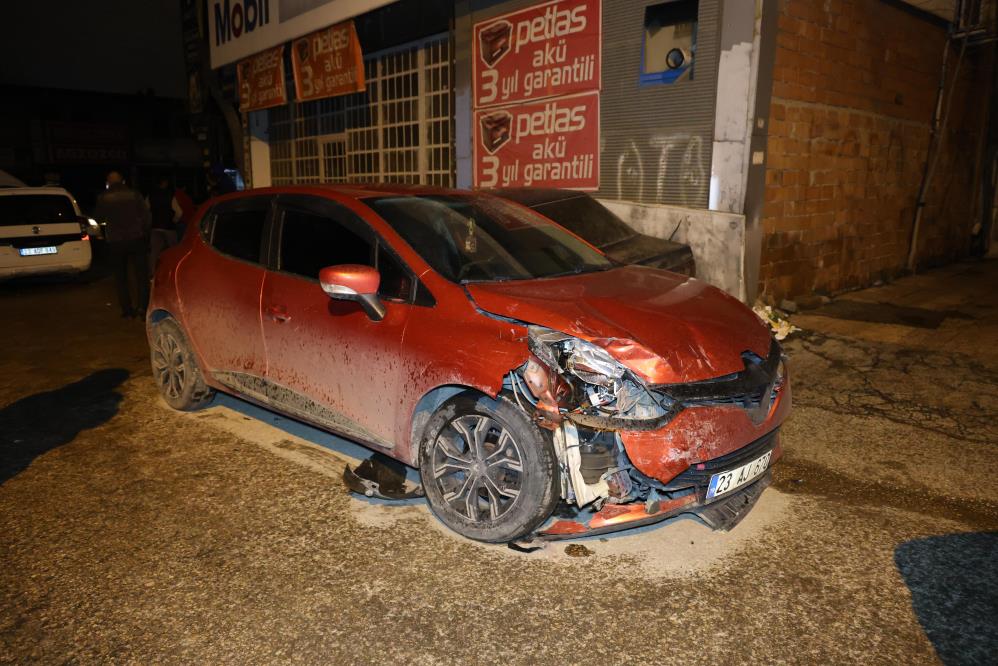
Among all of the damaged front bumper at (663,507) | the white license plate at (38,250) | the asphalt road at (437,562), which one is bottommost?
the asphalt road at (437,562)

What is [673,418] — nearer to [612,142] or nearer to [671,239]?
[671,239]

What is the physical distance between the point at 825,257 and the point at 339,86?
30.9ft

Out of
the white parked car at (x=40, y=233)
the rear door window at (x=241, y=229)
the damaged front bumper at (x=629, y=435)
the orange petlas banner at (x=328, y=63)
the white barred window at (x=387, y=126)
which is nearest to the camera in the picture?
the damaged front bumper at (x=629, y=435)

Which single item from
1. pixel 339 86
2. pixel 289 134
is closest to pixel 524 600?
pixel 339 86

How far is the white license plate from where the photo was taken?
11859 mm

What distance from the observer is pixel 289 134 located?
1744 cm

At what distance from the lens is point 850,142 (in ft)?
30.9

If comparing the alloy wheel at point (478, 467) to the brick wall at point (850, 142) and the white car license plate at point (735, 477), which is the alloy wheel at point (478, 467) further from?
the brick wall at point (850, 142)

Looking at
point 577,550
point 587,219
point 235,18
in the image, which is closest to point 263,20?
point 235,18

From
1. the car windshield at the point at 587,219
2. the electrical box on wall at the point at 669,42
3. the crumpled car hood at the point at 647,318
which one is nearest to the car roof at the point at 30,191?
the car windshield at the point at 587,219

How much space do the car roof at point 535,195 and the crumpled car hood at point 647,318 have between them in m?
3.58

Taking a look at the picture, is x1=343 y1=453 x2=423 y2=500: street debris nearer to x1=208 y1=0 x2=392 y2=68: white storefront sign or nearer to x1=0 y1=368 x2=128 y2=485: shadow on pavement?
x1=0 y1=368 x2=128 y2=485: shadow on pavement

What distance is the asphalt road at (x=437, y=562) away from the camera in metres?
2.64

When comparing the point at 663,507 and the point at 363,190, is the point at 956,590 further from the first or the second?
the point at 363,190
